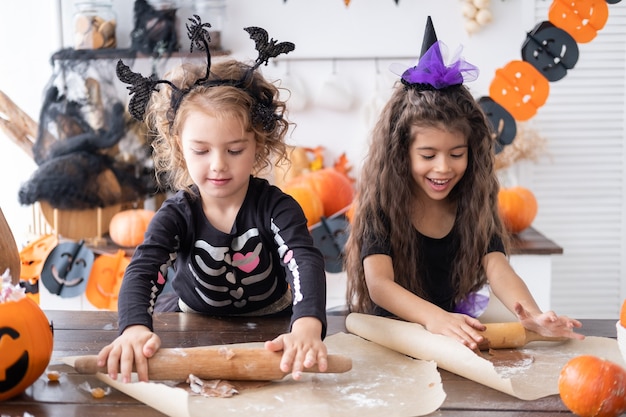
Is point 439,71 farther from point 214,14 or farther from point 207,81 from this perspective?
point 214,14

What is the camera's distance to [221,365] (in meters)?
1.13

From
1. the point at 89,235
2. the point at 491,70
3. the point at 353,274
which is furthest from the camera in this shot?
the point at 491,70

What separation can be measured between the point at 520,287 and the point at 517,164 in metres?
1.71

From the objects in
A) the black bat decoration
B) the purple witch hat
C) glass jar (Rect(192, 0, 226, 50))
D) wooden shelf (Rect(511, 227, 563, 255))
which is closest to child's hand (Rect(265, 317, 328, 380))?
the black bat decoration

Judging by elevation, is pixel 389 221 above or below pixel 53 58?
below

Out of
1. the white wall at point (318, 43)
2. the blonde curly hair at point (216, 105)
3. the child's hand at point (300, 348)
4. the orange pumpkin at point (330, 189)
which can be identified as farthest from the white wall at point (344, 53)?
the child's hand at point (300, 348)

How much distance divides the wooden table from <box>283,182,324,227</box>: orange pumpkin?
129cm

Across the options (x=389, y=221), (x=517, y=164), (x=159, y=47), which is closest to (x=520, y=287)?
(x=389, y=221)

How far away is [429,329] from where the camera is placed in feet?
4.43

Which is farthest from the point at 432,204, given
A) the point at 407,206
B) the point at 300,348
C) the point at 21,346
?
the point at 21,346

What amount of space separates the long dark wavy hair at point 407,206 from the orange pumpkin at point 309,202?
43.2 inches

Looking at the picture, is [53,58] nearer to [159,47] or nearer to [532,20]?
[159,47]

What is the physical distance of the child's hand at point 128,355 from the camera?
3.70 ft

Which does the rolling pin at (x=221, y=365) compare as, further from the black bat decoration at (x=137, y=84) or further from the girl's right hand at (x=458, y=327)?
the black bat decoration at (x=137, y=84)
